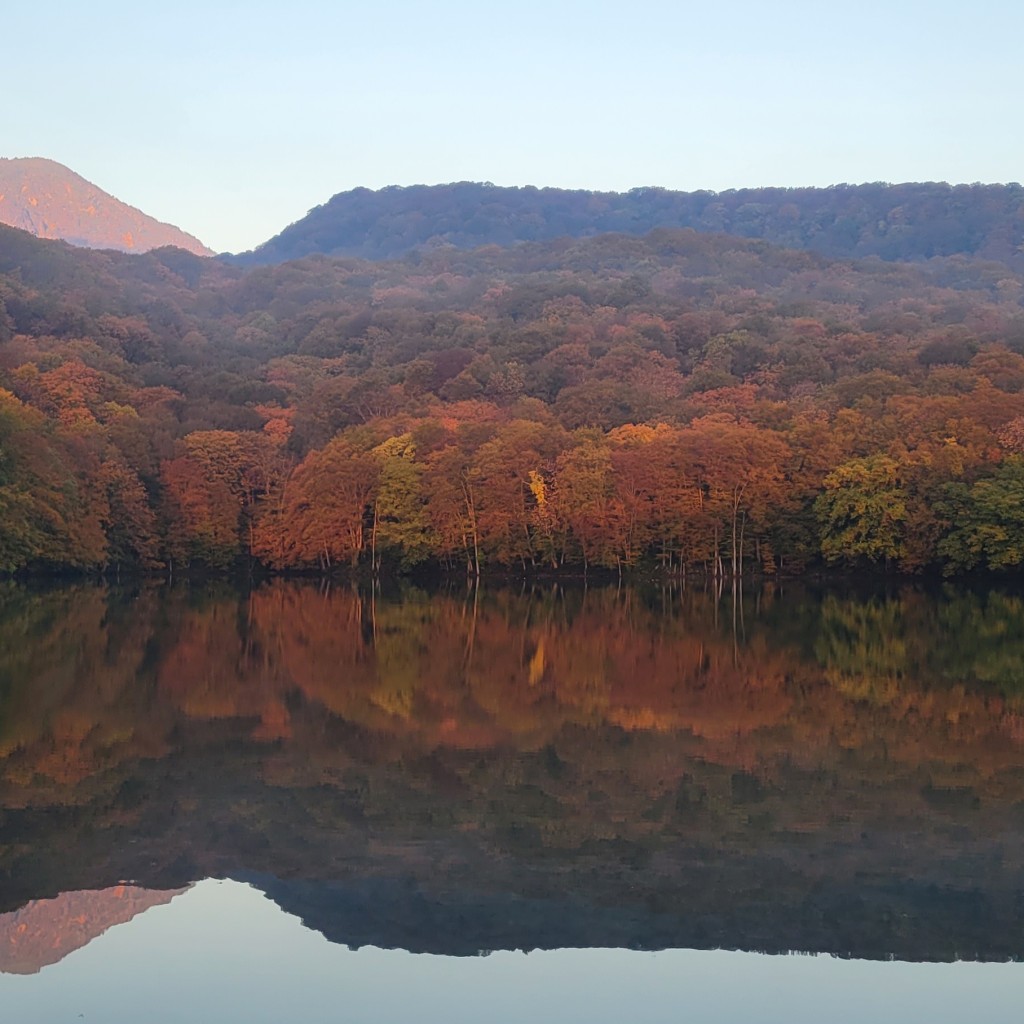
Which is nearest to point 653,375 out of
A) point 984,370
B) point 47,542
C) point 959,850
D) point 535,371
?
point 535,371

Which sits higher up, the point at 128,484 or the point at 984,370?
the point at 984,370

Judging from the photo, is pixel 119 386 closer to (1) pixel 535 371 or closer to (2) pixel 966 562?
(1) pixel 535 371

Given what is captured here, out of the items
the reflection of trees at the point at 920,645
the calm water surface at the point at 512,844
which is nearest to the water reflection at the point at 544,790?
the calm water surface at the point at 512,844

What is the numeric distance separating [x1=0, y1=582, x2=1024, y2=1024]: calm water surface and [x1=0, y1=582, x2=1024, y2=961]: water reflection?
0.04 metres

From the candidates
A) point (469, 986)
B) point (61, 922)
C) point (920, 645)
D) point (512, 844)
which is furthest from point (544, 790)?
point (920, 645)

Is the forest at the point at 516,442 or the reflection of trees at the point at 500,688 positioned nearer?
the reflection of trees at the point at 500,688

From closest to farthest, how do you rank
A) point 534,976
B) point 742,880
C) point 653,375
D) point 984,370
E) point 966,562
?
point 534,976 < point 742,880 < point 966,562 < point 984,370 < point 653,375

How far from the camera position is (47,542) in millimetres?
55125

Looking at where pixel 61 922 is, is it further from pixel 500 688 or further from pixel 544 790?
pixel 500 688

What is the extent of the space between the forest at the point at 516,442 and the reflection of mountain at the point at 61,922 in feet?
150

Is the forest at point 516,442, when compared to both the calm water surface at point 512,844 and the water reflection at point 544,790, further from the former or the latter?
the calm water surface at point 512,844

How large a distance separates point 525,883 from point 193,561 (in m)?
64.2

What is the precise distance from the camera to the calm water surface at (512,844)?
7.65 metres

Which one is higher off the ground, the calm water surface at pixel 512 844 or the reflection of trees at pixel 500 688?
the calm water surface at pixel 512 844
